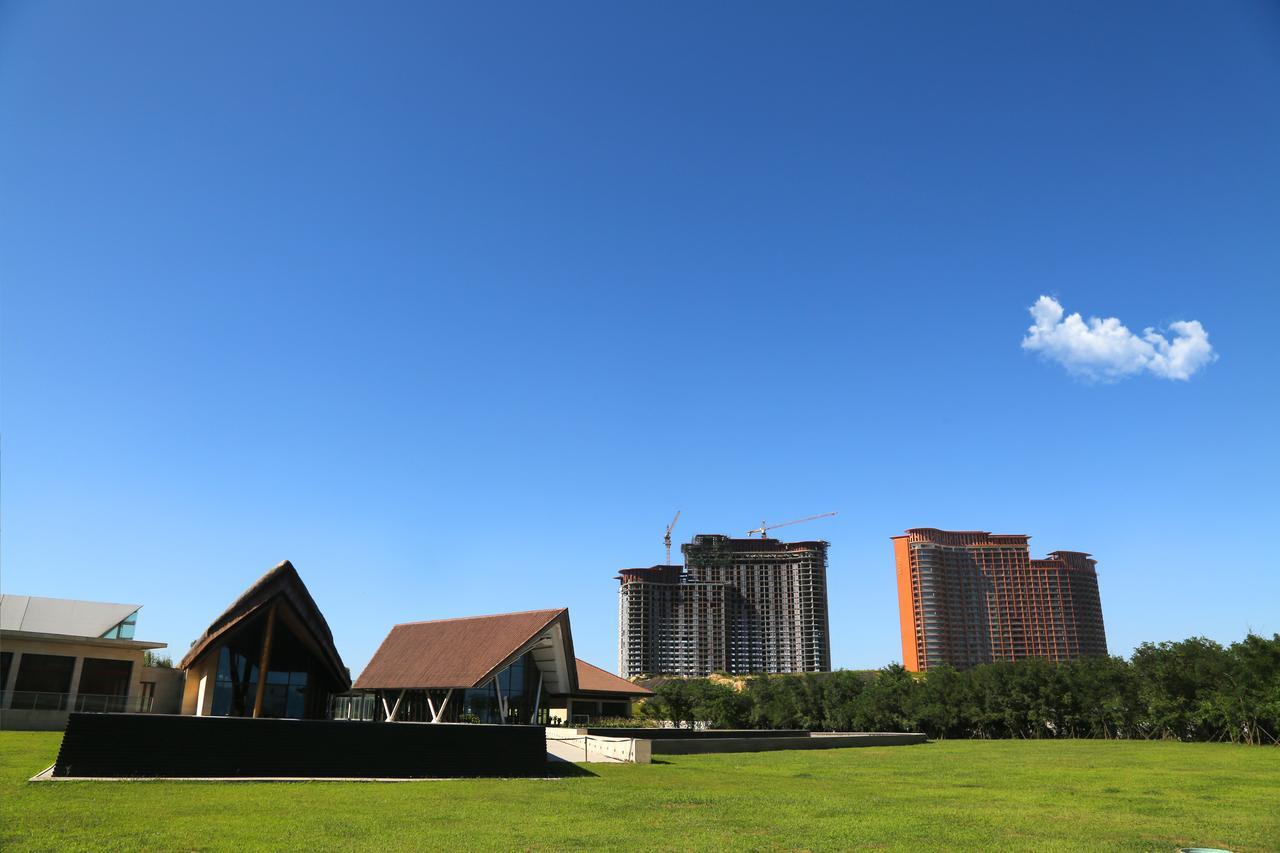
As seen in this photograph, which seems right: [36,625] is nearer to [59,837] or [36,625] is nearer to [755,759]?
[755,759]

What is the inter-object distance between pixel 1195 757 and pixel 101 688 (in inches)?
1962

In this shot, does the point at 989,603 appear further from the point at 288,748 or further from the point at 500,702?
the point at 288,748

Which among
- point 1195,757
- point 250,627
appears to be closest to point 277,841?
point 250,627

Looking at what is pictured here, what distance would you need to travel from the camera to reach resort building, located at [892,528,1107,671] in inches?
5012

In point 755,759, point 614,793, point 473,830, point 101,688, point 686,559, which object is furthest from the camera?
point 686,559

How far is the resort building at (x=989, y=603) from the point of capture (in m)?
127

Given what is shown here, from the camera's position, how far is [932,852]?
10938 mm

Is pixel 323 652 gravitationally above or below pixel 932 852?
above

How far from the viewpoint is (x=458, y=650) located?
126 ft

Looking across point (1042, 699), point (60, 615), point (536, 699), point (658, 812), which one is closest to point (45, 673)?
point (60, 615)

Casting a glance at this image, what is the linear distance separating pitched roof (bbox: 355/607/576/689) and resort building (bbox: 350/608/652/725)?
5 centimetres

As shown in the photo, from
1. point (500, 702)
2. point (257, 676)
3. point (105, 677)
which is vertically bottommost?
point (500, 702)

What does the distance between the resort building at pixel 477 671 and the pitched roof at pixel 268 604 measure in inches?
414

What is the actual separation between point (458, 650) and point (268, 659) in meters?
16.6
